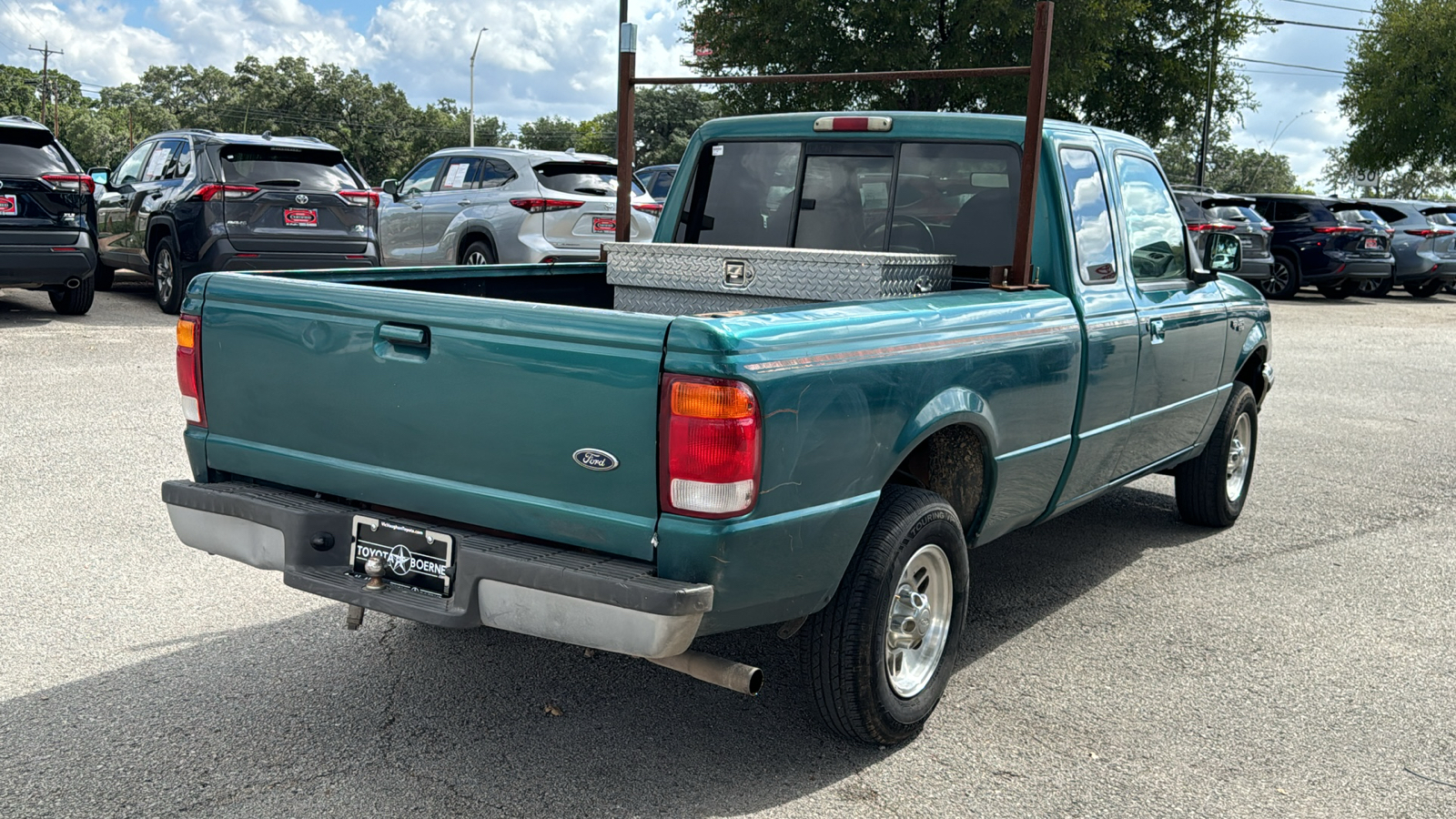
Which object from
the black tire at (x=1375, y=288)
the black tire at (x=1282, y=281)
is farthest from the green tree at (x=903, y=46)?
the black tire at (x=1375, y=288)

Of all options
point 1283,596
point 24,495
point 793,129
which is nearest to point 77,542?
point 24,495

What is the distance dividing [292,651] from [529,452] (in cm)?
164

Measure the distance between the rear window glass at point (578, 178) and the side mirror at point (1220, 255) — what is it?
27.0 feet

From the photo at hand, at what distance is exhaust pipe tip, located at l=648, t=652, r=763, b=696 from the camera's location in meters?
3.21

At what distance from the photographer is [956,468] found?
13.3ft

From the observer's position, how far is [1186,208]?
1958 centimetres

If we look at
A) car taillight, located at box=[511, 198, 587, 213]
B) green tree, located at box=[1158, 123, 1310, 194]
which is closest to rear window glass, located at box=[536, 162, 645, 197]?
car taillight, located at box=[511, 198, 587, 213]

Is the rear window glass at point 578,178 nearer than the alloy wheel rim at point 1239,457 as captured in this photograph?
No

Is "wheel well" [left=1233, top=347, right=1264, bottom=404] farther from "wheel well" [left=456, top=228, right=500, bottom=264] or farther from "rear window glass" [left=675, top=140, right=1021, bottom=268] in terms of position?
"wheel well" [left=456, top=228, right=500, bottom=264]

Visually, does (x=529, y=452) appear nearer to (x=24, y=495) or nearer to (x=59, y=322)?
(x=24, y=495)

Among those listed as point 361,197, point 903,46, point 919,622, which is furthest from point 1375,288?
point 919,622

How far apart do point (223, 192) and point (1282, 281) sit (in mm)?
18589

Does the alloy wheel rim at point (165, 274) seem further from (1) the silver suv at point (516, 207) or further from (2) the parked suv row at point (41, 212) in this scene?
(1) the silver suv at point (516, 207)

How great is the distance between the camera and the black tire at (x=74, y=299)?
12.1m
